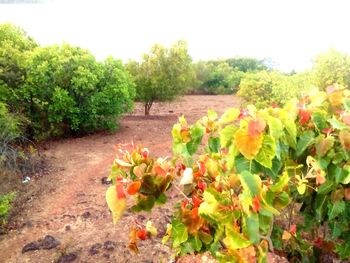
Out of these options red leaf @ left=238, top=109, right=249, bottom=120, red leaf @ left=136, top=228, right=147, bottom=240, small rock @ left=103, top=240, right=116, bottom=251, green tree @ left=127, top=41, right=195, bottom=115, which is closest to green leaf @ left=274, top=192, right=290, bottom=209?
red leaf @ left=238, top=109, right=249, bottom=120

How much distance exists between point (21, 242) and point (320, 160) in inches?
185

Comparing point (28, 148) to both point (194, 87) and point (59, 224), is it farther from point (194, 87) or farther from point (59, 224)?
point (194, 87)

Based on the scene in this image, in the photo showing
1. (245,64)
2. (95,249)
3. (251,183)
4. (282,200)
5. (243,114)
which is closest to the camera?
(251,183)

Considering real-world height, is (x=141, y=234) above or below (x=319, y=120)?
below

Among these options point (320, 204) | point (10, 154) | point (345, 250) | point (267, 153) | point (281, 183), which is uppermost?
point (267, 153)

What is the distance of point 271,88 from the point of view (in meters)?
10.5

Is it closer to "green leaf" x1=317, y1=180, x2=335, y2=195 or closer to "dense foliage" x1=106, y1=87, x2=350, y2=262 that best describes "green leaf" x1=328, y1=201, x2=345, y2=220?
"dense foliage" x1=106, y1=87, x2=350, y2=262

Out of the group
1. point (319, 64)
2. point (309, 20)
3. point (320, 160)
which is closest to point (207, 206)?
point (320, 160)

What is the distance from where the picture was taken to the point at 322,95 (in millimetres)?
2613

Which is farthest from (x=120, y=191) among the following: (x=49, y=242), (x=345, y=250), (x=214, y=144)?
(x=49, y=242)

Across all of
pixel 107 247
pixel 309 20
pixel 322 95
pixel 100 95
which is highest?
pixel 309 20

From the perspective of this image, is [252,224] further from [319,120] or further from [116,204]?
[319,120]

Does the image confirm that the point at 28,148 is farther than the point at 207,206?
Yes

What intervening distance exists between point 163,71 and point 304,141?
417 inches
